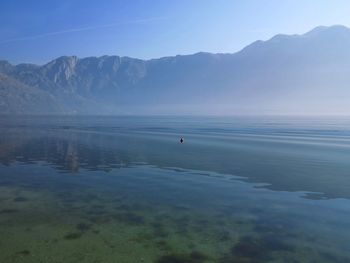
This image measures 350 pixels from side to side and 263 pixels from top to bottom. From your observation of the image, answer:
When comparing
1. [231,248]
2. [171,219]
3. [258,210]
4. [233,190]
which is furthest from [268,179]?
[231,248]

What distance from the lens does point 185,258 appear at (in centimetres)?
2170

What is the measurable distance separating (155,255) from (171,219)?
23.9ft

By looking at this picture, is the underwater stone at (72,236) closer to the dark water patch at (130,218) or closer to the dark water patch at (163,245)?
the dark water patch at (130,218)

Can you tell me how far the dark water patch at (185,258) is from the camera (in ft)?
69.9

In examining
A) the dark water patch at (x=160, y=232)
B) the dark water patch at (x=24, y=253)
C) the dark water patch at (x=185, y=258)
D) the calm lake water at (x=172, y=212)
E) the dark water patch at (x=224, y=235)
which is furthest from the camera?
the dark water patch at (x=160, y=232)

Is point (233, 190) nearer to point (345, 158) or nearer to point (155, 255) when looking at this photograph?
point (155, 255)

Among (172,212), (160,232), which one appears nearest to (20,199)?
(172,212)

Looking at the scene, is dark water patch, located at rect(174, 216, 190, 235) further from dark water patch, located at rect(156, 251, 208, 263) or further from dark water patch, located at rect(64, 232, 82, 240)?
dark water patch, located at rect(64, 232, 82, 240)

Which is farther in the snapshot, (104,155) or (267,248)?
(104,155)

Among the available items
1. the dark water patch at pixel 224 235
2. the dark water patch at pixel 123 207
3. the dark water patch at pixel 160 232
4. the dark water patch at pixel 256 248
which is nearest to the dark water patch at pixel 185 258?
the dark water patch at pixel 256 248

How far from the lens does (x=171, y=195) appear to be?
37812mm

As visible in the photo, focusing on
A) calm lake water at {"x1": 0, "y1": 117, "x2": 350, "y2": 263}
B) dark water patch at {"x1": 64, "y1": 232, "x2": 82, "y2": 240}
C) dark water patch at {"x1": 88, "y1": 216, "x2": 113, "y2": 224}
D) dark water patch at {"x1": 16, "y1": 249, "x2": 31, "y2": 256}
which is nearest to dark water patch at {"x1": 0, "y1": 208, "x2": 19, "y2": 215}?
calm lake water at {"x1": 0, "y1": 117, "x2": 350, "y2": 263}

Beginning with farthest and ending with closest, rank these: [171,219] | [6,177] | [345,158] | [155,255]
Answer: [345,158] → [6,177] → [171,219] → [155,255]

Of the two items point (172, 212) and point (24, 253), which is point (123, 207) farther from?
point (24, 253)
